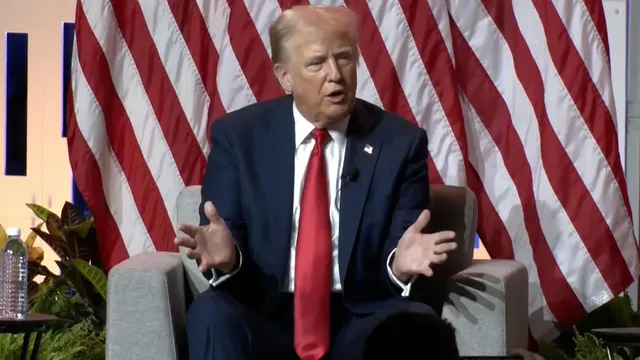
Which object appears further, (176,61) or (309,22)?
(176,61)

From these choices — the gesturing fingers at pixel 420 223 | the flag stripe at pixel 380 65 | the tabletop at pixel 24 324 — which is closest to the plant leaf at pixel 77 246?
the tabletop at pixel 24 324

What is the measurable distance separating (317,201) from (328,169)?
0.12 metres

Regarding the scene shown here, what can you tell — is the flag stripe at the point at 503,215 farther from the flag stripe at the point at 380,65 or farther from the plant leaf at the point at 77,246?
the plant leaf at the point at 77,246

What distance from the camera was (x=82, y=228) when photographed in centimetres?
408

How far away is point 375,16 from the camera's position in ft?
12.4

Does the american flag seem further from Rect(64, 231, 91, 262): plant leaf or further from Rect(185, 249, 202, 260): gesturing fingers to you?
Rect(185, 249, 202, 260): gesturing fingers

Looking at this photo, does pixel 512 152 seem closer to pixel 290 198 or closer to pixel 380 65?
pixel 380 65

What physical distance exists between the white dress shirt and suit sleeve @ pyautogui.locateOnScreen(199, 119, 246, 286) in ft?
0.49

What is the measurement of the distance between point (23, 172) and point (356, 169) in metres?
2.58

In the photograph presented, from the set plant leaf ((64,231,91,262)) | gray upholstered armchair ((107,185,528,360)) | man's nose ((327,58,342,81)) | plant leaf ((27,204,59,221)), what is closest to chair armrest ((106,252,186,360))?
gray upholstered armchair ((107,185,528,360))

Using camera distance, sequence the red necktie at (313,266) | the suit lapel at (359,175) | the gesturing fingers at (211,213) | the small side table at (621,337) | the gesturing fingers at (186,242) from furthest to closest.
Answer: the small side table at (621,337) → the suit lapel at (359,175) → the red necktie at (313,266) → the gesturing fingers at (211,213) → the gesturing fingers at (186,242)

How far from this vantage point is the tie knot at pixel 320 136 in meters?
2.82

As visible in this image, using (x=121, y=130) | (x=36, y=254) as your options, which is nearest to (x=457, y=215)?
(x=121, y=130)

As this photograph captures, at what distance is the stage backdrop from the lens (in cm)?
485
